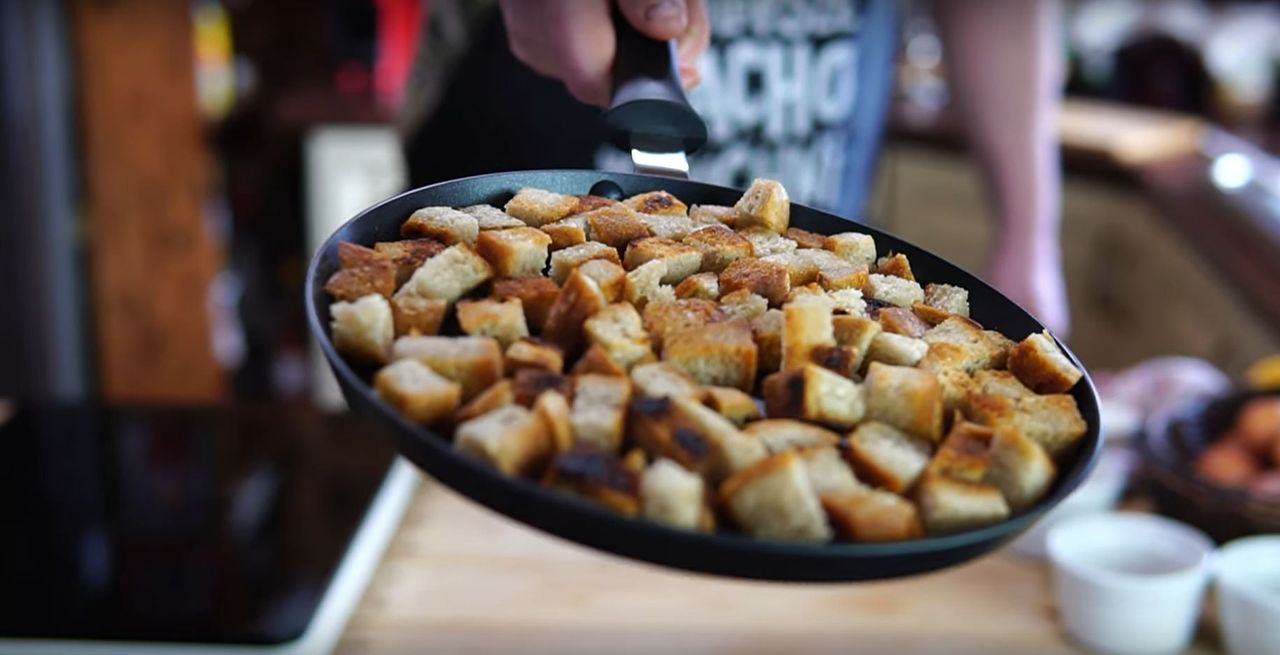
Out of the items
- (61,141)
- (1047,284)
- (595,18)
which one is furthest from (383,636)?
(61,141)

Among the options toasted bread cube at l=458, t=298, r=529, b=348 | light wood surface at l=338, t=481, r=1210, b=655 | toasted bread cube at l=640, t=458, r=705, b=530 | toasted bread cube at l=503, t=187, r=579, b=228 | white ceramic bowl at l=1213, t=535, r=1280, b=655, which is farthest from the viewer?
light wood surface at l=338, t=481, r=1210, b=655

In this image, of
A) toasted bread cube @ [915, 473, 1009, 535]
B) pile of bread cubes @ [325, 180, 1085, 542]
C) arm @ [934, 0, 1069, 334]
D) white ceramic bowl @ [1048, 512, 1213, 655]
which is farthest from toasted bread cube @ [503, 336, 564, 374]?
arm @ [934, 0, 1069, 334]

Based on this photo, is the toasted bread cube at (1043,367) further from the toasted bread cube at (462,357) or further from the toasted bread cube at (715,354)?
the toasted bread cube at (462,357)

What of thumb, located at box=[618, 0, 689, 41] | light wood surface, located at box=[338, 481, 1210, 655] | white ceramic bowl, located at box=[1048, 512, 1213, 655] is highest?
thumb, located at box=[618, 0, 689, 41]

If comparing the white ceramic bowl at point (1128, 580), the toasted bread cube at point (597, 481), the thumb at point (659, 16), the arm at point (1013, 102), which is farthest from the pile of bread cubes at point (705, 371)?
the arm at point (1013, 102)

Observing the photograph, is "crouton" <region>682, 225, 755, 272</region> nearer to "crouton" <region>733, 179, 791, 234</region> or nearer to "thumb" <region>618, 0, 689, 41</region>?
"crouton" <region>733, 179, 791, 234</region>

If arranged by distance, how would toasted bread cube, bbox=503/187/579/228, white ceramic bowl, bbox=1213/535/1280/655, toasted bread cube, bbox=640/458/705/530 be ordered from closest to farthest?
toasted bread cube, bbox=640/458/705/530 → toasted bread cube, bbox=503/187/579/228 → white ceramic bowl, bbox=1213/535/1280/655
